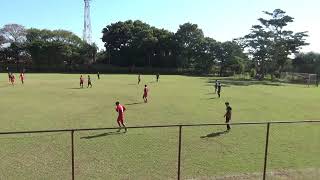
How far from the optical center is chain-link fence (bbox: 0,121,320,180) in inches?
511

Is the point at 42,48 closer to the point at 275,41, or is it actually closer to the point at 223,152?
the point at 275,41

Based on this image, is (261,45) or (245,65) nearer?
(261,45)

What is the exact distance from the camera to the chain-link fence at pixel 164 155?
13.0 meters

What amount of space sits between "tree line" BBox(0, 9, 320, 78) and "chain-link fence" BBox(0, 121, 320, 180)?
76705 mm

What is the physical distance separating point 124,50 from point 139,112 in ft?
267

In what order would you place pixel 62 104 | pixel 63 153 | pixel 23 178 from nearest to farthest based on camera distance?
pixel 23 178
pixel 63 153
pixel 62 104

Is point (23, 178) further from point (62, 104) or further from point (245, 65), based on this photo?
point (245, 65)

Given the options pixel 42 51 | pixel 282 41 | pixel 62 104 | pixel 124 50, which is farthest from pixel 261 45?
pixel 62 104

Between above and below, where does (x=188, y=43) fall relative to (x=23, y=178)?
above

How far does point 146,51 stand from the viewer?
106625mm

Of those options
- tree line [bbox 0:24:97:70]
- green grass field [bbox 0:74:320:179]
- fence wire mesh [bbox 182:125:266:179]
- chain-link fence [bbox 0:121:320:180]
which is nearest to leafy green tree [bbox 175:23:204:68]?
tree line [bbox 0:24:97:70]

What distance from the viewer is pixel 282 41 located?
87.3 metres

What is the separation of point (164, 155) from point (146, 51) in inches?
3622

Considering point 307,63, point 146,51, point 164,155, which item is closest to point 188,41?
point 146,51
